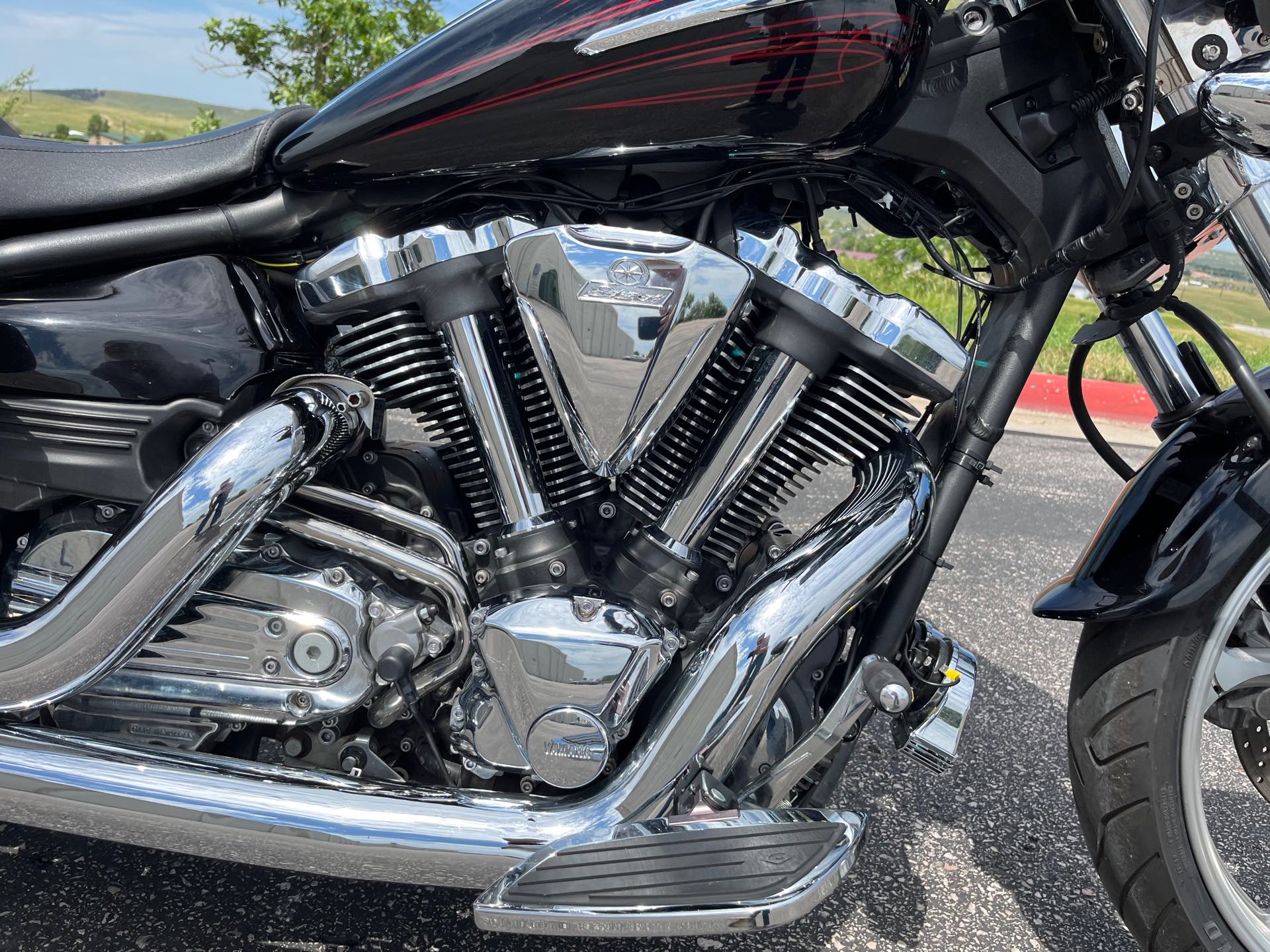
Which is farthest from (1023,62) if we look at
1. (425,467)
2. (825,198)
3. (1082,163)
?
(425,467)

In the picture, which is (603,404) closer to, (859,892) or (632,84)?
(632,84)

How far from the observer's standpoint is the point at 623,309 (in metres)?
1.20

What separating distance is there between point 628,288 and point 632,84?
9.5 inches

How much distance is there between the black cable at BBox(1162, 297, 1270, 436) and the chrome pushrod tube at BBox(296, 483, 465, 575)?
1.06 meters

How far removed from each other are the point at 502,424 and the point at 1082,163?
0.86m

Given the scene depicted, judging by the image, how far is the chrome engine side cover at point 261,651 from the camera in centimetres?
135

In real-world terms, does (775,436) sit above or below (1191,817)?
above

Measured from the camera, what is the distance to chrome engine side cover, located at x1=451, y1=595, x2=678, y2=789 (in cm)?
126

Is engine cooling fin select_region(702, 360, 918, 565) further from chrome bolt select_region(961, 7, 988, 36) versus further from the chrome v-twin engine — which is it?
chrome bolt select_region(961, 7, 988, 36)

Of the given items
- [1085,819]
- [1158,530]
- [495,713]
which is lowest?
[1085,819]

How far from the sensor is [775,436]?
4.25 feet

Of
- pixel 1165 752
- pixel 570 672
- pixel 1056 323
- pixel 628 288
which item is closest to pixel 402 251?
pixel 628 288

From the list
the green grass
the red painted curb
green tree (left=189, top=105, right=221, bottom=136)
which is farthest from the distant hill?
the red painted curb

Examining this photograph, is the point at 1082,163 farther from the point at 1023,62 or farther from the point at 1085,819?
the point at 1085,819
